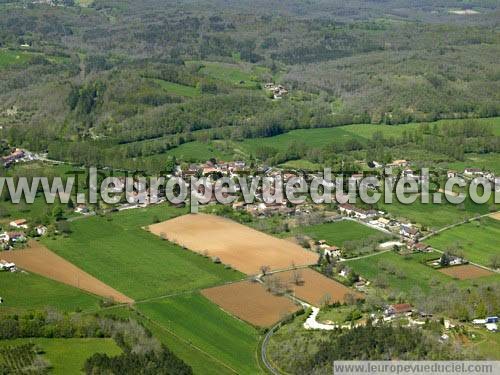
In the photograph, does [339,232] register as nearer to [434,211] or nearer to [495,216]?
[434,211]

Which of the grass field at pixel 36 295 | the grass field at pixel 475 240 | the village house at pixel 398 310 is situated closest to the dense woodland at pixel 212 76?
the grass field at pixel 475 240

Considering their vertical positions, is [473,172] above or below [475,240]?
below

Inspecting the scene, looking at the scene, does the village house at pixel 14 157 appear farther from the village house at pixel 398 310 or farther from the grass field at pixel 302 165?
the village house at pixel 398 310

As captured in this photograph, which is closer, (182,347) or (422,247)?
(182,347)

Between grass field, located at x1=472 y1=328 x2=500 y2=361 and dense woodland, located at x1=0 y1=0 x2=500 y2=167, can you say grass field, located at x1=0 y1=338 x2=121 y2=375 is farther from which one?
dense woodland, located at x1=0 y1=0 x2=500 y2=167

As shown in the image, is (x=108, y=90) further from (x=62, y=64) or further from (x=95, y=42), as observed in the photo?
(x=95, y=42)

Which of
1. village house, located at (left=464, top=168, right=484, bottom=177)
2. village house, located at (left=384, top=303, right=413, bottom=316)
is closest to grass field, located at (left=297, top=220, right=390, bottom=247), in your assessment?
village house, located at (left=384, top=303, right=413, bottom=316)

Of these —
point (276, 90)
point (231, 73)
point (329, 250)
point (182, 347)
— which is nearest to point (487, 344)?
point (182, 347)
